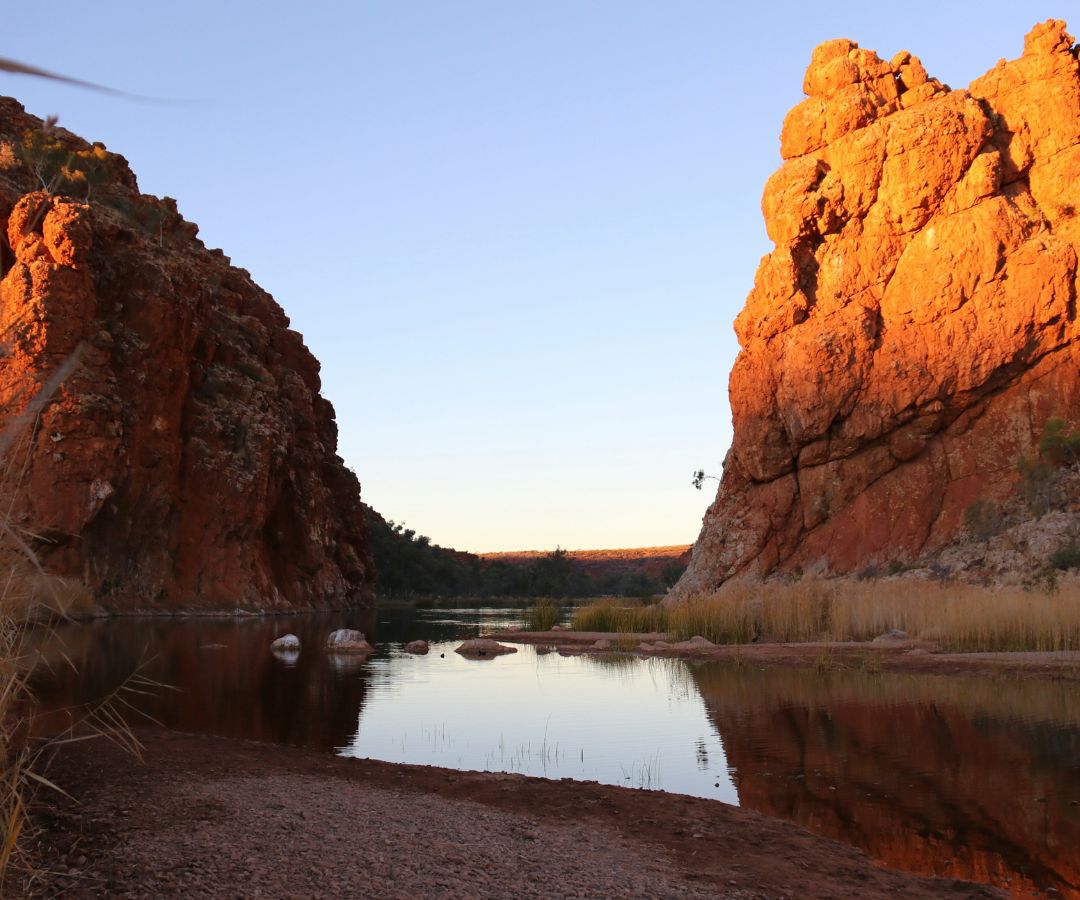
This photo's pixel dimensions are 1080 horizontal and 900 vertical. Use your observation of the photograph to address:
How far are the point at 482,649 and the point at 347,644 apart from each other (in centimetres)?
378

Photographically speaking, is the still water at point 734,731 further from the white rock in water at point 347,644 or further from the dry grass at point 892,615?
the white rock in water at point 347,644

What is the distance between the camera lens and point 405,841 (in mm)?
6754

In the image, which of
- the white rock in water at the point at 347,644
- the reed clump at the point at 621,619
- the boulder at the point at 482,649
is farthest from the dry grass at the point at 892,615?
the white rock in water at the point at 347,644

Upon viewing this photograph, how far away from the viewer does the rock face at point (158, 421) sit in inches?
1682

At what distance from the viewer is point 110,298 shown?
48156mm

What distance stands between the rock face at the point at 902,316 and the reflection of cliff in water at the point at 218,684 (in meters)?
20.8

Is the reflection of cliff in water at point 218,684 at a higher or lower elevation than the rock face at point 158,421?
lower

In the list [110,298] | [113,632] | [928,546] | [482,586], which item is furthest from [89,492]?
[482,586]

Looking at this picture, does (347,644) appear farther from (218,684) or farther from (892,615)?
(892,615)

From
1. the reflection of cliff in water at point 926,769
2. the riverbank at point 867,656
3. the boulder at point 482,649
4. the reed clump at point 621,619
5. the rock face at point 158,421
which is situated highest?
the rock face at point 158,421

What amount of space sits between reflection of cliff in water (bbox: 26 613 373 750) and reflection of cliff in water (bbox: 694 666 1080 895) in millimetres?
5339

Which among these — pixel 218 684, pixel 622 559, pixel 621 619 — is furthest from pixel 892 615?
pixel 622 559

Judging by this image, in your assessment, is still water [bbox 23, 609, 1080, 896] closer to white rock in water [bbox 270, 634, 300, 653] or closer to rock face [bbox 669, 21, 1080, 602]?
white rock in water [bbox 270, 634, 300, 653]

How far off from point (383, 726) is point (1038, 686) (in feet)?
33.8
